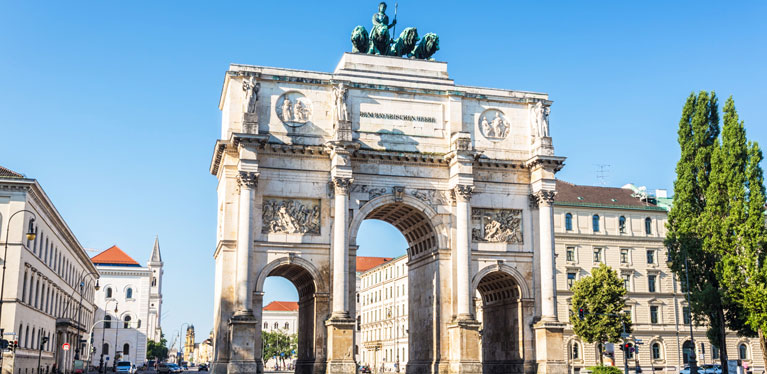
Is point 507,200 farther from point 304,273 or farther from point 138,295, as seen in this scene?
point 138,295

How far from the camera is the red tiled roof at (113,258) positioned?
351 feet

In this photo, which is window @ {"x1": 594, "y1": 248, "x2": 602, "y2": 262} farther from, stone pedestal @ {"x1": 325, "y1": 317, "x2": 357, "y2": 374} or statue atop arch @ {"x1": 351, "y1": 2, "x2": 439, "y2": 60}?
stone pedestal @ {"x1": 325, "y1": 317, "x2": 357, "y2": 374}

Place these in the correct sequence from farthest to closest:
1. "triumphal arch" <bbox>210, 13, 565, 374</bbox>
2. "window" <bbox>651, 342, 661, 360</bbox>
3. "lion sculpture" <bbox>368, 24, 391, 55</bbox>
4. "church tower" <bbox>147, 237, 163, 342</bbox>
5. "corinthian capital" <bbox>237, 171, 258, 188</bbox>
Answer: "church tower" <bbox>147, 237, 163, 342</bbox> → "window" <bbox>651, 342, 661, 360</bbox> → "lion sculpture" <bbox>368, 24, 391, 55</bbox> → "triumphal arch" <bbox>210, 13, 565, 374</bbox> → "corinthian capital" <bbox>237, 171, 258, 188</bbox>

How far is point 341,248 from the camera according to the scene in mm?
35156

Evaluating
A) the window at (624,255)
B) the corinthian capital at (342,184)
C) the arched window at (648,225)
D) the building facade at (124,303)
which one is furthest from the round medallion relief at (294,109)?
the building facade at (124,303)

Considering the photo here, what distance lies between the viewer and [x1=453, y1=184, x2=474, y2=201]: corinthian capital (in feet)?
121

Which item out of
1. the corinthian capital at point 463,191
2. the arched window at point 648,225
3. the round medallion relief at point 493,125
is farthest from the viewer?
the arched window at point 648,225

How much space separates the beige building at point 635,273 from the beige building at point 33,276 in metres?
38.9

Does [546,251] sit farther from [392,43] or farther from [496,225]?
[392,43]

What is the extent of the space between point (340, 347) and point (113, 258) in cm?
8276

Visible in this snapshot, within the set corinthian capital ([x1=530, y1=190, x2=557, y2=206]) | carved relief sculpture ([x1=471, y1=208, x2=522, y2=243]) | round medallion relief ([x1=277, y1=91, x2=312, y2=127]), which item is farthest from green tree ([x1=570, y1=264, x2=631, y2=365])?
round medallion relief ([x1=277, y1=91, x2=312, y2=127])

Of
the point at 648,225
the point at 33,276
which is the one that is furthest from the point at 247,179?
the point at 648,225

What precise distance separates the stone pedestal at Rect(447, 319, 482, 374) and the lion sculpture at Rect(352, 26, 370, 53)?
14.7 meters

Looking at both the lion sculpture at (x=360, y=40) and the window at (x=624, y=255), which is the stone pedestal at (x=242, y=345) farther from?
the window at (x=624, y=255)
